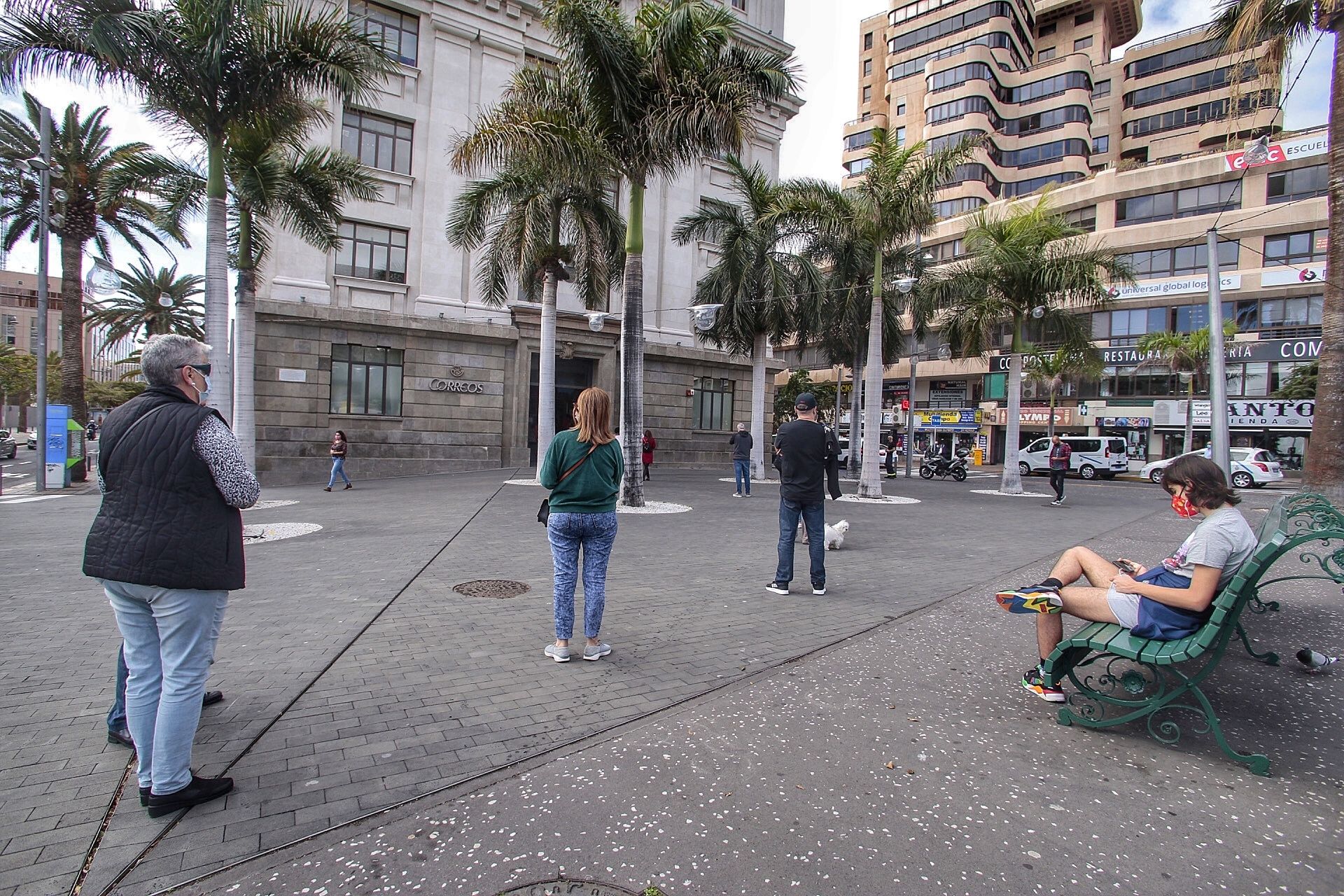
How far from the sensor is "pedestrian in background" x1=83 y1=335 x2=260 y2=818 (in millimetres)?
2645

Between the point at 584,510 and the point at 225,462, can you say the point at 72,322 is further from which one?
the point at 225,462

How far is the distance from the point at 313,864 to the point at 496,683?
1726 millimetres

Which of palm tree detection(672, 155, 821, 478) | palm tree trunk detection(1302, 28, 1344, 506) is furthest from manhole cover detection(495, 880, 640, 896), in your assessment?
palm tree detection(672, 155, 821, 478)

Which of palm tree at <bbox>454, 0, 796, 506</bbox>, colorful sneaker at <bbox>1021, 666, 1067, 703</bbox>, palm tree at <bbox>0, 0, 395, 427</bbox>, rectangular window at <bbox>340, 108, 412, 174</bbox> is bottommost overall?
colorful sneaker at <bbox>1021, 666, 1067, 703</bbox>

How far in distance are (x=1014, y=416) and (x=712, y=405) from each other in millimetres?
12466

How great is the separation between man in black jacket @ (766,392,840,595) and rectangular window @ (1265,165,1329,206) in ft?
149

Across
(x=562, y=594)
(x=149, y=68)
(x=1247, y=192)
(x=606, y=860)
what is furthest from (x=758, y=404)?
(x=1247, y=192)

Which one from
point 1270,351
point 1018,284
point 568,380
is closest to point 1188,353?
point 1270,351

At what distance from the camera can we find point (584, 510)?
14.8 ft

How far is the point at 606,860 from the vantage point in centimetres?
245

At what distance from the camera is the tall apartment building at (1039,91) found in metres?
52.9

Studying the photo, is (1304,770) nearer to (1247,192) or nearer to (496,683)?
(496,683)

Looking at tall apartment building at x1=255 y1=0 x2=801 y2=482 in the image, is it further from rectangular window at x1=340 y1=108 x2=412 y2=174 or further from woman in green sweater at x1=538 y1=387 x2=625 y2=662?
woman in green sweater at x1=538 y1=387 x2=625 y2=662

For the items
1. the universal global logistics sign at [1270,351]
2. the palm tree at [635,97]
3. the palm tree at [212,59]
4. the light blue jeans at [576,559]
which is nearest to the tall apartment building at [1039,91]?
the universal global logistics sign at [1270,351]
